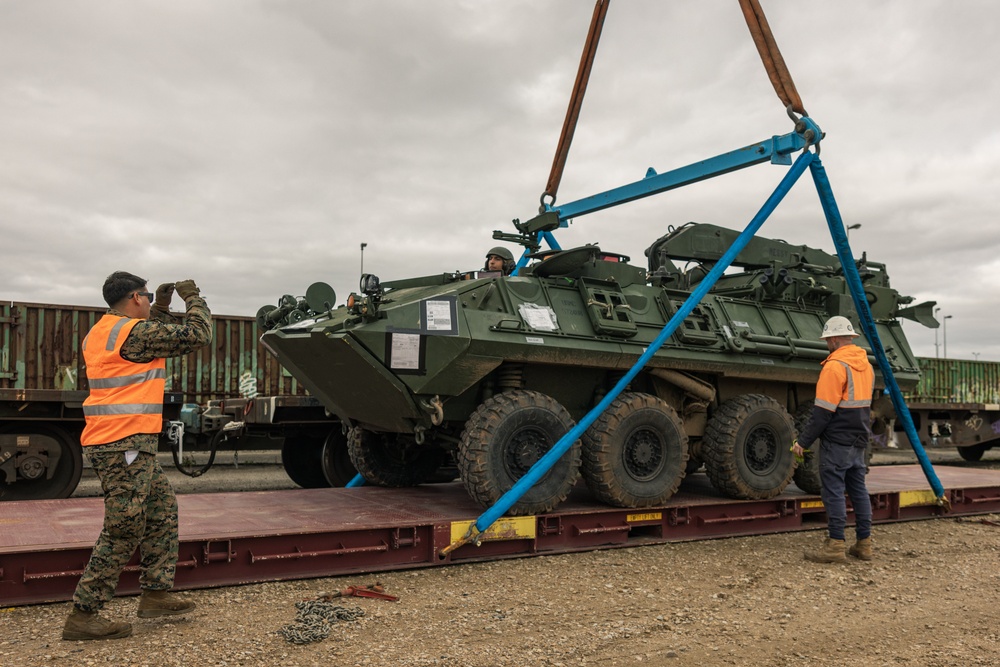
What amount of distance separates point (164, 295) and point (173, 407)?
6959mm

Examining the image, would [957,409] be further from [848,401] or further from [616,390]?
[616,390]

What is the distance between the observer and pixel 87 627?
4590 mm

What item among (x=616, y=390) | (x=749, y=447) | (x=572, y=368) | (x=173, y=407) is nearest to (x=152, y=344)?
(x=616, y=390)

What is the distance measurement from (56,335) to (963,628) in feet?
43.3

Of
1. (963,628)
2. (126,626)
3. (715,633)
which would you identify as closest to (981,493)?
(963,628)

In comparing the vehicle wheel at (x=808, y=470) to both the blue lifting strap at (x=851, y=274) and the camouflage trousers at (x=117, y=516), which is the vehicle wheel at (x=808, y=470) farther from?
the camouflage trousers at (x=117, y=516)

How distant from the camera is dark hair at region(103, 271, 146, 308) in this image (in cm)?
499

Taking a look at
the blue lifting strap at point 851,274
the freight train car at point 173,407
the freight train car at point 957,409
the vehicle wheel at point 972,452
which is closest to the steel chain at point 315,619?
the blue lifting strap at point 851,274

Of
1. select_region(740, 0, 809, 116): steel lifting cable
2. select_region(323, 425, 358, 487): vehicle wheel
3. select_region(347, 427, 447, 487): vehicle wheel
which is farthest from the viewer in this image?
select_region(323, 425, 358, 487): vehicle wheel

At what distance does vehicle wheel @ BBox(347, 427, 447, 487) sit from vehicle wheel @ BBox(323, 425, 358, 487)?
2.21 metres

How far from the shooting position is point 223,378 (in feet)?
49.5

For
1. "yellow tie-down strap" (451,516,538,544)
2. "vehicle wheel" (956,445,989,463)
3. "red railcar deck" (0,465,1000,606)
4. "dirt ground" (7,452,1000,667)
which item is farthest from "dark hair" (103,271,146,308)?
"vehicle wheel" (956,445,989,463)

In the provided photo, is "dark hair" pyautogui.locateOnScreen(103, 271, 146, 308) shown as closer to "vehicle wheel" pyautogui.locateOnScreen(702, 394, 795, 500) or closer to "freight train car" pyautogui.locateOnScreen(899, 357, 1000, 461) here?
"vehicle wheel" pyautogui.locateOnScreen(702, 394, 795, 500)

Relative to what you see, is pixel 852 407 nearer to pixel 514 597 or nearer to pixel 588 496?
pixel 588 496
